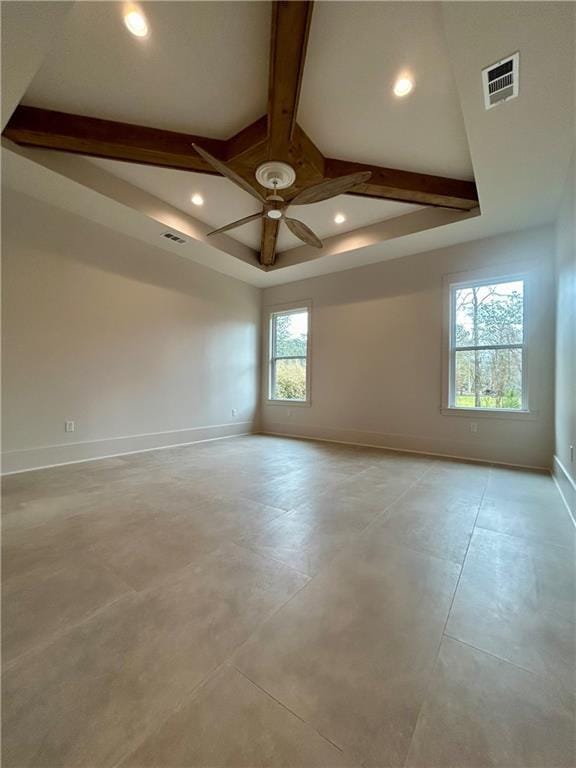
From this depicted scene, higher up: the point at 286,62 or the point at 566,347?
the point at 286,62

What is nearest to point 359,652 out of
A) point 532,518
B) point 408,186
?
point 532,518

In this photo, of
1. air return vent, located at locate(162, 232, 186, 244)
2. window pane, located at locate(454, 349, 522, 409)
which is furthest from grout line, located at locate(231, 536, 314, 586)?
air return vent, located at locate(162, 232, 186, 244)

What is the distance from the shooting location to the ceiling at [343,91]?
1868 mm

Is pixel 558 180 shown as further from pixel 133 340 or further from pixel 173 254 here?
pixel 133 340

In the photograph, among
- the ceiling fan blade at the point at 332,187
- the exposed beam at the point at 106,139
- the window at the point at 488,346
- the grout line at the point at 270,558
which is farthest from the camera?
the window at the point at 488,346

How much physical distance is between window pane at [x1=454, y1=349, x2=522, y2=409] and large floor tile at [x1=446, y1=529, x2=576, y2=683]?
262 cm

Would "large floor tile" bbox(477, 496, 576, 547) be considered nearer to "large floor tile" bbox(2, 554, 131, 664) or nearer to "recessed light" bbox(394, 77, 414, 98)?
"large floor tile" bbox(2, 554, 131, 664)

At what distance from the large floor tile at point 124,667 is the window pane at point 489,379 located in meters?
3.84

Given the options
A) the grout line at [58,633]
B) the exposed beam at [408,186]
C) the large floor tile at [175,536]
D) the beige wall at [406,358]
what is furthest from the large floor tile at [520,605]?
the exposed beam at [408,186]

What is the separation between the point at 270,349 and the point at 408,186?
3909 mm

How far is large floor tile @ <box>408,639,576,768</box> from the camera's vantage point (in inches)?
32.6

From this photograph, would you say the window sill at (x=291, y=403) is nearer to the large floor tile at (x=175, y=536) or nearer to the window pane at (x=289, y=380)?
the window pane at (x=289, y=380)

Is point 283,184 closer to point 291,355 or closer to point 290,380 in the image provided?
point 291,355

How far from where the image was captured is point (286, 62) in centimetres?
200
